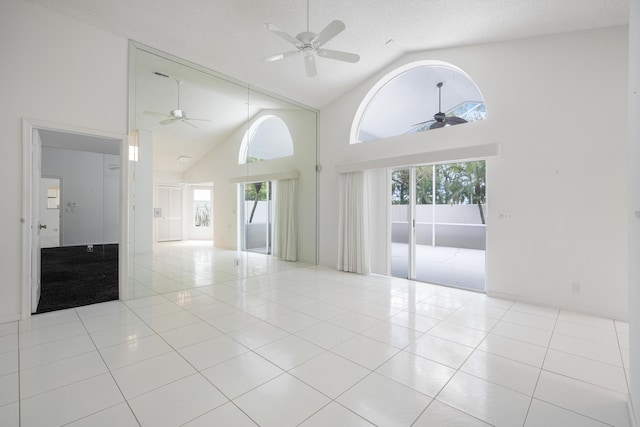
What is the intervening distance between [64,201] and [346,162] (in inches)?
318

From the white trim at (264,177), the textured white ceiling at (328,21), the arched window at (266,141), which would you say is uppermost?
the textured white ceiling at (328,21)

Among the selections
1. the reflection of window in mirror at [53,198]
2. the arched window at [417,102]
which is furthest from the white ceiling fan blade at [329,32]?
the reflection of window in mirror at [53,198]

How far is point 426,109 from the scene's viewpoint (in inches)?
198

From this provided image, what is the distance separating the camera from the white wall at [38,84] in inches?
121

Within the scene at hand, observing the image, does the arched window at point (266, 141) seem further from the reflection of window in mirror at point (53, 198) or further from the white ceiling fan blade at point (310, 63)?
the reflection of window in mirror at point (53, 198)

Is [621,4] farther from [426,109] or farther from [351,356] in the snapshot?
[351,356]

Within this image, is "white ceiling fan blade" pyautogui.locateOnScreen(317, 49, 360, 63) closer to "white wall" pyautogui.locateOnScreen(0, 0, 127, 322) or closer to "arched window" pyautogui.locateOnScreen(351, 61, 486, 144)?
"arched window" pyautogui.locateOnScreen(351, 61, 486, 144)

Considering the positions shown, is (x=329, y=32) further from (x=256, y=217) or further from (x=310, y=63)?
(x=256, y=217)

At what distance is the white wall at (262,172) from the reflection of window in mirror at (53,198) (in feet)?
17.0

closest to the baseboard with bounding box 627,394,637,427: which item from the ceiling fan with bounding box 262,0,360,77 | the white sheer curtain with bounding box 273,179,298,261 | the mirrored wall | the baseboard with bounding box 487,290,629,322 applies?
the baseboard with bounding box 487,290,629,322

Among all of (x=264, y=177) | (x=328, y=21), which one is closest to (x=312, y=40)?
(x=328, y=21)

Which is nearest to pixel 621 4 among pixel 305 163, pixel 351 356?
pixel 351 356

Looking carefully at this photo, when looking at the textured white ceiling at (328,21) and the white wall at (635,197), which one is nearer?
the white wall at (635,197)

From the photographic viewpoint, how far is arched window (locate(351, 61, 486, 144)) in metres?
4.66
